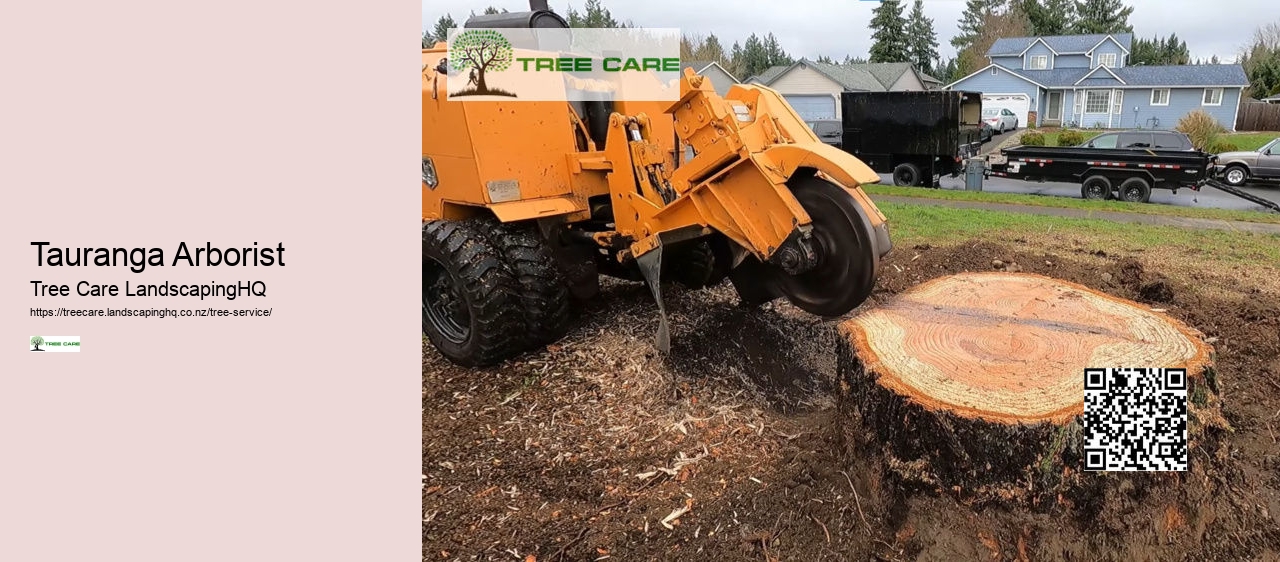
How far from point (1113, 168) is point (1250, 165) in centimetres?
618

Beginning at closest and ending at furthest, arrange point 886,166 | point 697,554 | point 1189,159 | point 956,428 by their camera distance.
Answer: point 956,428
point 697,554
point 1189,159
point 886,166

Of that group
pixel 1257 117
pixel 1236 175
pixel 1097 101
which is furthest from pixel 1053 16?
pixel 1236 175

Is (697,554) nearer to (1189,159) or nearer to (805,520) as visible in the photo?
(805,520)

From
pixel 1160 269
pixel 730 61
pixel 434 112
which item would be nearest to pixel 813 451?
pixel 434 112

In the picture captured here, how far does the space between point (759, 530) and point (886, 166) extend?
15240 mm

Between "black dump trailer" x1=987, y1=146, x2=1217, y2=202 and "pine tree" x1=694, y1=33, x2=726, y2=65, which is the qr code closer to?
"black dump trailer" x1=987, y1=146, x2=1217, y2=202

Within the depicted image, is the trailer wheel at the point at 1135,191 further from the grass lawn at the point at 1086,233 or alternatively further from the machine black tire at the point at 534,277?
the machine black tire at the point at 534,277

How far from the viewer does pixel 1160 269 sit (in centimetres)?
709

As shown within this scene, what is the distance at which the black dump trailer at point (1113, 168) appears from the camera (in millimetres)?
14039

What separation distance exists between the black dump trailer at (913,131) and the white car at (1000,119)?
17830mm

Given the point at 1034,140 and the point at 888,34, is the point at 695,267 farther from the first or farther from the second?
the point at 888,34

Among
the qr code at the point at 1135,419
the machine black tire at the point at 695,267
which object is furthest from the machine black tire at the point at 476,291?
the qr code at the point at 1135,419

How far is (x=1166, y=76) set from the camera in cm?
3994

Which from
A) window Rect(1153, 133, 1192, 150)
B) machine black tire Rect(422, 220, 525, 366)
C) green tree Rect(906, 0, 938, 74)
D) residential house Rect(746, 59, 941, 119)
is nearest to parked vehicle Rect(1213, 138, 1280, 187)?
window Rect(1153, 133, 1192, 150)
